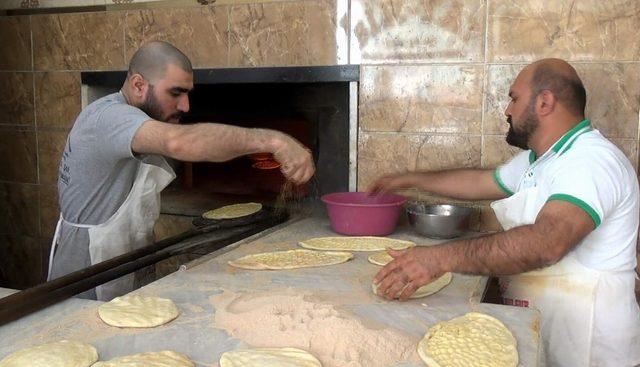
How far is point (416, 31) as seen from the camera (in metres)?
2.80

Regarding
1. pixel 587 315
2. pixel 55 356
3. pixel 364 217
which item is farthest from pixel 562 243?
pixel 55 356

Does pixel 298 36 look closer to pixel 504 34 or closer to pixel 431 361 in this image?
pixel 504 34

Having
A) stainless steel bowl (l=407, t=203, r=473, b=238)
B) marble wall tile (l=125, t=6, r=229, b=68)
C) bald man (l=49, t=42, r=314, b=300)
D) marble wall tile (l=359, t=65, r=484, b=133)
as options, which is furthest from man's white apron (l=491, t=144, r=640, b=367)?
marble wall tile (l=125, t=6, r=229, b=68)

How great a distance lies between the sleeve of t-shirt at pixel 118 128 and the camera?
196cm

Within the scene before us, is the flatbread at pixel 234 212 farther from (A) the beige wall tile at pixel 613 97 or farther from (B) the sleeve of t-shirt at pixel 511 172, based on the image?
(A) the beige wall tile at pixel 613 97

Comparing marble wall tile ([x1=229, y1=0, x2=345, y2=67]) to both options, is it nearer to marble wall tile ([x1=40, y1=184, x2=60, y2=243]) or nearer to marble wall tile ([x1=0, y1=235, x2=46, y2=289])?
marble wall tile ([x1=40, y1=184, x2=60, y2=243])

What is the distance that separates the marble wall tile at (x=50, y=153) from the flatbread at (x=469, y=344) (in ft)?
9.86

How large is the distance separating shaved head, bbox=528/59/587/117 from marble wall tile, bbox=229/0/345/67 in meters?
1.14

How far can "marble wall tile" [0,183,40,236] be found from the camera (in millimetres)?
3885

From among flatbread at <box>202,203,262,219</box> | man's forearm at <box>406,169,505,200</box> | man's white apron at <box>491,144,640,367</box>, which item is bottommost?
man's white apron at <box>491,144,640,367</box>

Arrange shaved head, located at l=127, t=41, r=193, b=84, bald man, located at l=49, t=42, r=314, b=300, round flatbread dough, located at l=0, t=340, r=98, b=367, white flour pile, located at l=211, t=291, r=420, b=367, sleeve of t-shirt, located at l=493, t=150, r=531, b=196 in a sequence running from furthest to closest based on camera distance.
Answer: sleeve of t-shirt, located at l=493, t=150, r=531, b=196
shaved head, located at l=127, t=41, r=193, b=84
bald man, located at l=49, t=42, r=314, b=300
white flour pile, located at l=211, t=291, r=420, b=367
round flatbread dough, located at l=0, t=340, r=98, b=367

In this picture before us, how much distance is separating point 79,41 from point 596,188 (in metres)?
3.08

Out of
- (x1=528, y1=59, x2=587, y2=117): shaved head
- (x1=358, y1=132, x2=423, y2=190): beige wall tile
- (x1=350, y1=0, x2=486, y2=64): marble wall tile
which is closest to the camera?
(x1=528, y1=59, x2=587, y2=117): shaved head

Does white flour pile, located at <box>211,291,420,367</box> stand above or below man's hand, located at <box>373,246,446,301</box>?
below
